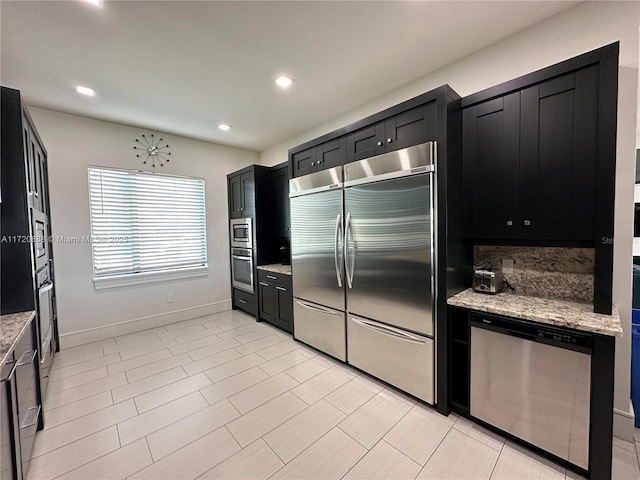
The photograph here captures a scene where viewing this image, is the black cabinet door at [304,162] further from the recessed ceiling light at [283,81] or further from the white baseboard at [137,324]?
the white baseboard at [137,324]

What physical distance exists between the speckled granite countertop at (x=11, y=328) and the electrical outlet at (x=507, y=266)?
10.3 feet

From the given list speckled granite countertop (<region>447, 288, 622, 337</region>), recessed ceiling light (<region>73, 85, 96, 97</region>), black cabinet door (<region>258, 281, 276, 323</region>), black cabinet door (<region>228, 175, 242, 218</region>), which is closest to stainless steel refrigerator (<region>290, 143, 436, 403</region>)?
speckled granite countertop (<region>447, 288, 622, 337</region>)

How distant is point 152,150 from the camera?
161 inches

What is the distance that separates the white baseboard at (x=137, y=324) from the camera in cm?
349

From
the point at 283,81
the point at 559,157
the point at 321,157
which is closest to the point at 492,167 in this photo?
the point at 559,157

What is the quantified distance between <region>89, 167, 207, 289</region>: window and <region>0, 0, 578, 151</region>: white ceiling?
1.03 metres

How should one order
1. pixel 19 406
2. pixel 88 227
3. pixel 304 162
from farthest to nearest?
1. pixel 88 227
2. pixel 304 162
3. pixel 19 406

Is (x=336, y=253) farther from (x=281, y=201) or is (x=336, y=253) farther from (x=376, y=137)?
(x=281, y=201)

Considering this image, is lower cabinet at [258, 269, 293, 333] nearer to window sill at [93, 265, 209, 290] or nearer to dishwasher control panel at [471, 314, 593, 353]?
window sill at [93, 265, 209, 290]

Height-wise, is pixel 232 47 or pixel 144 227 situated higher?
pixel 232 47

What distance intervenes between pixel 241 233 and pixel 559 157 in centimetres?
406

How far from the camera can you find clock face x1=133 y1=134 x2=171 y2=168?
3.98 metres

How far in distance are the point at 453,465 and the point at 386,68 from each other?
3.15 meters

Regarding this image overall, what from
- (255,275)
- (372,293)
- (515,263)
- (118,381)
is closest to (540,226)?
(515,263)
